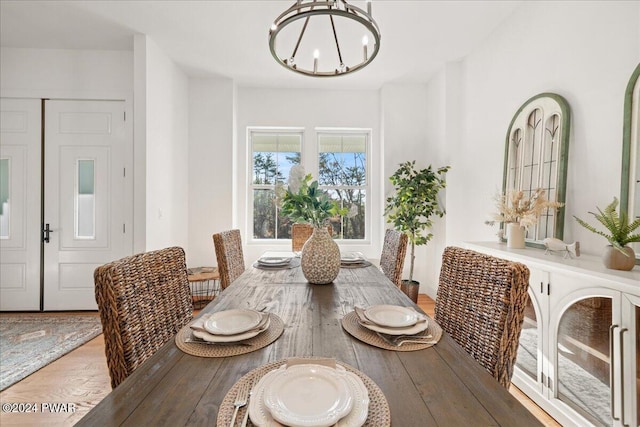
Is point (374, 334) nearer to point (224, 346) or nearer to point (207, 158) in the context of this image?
point (224, 346)

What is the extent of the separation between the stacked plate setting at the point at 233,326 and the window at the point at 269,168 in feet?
10.7

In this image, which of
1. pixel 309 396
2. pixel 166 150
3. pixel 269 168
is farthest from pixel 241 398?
pixel 269 168

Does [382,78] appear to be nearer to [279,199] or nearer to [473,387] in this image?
[279,199]

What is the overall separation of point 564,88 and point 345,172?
267 cm

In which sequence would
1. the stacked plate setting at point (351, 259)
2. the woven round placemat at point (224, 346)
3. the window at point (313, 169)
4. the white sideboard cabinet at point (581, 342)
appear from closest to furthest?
the woven round placemat at point (224, 346) < the white sideboard cabinet at point (581, 342) < the stacked plate setting at point (351, 259) < the window at point (313, 169)

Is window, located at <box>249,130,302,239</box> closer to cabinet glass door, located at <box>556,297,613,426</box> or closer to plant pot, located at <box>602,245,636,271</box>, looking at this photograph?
cabinet glass door, located at <box>556,297,613,426</box>

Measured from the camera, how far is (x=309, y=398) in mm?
607

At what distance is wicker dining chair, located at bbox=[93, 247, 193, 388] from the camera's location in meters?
0.93

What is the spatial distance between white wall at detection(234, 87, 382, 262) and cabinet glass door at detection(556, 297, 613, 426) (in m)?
2.67

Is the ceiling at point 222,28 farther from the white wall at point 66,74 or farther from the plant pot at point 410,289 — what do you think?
the plant pot at point 410,289

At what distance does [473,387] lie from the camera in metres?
0.70

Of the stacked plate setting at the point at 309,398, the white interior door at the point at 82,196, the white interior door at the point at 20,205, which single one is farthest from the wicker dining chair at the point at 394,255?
the white interior door at the point at 20,205

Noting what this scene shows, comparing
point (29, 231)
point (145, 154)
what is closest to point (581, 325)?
point (145, 154)

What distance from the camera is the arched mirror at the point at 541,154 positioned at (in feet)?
6.65
